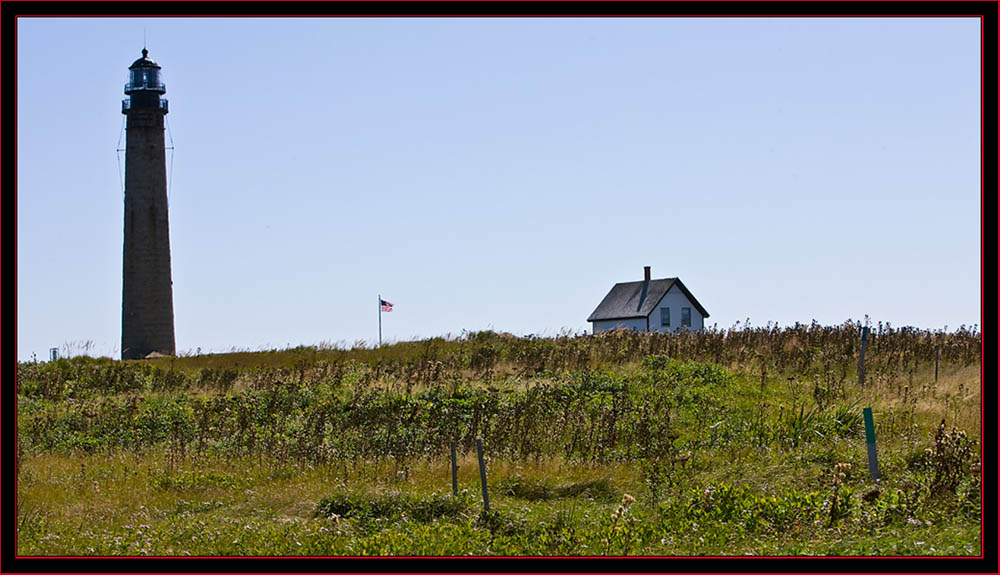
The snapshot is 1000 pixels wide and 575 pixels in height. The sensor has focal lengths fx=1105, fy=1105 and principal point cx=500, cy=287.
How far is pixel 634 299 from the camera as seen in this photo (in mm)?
52031

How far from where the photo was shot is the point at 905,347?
24.0 metres

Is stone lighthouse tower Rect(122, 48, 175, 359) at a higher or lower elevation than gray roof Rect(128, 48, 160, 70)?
lower

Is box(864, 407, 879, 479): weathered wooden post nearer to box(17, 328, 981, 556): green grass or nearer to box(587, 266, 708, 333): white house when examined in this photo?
box(17, 328, 981, 556): green grass

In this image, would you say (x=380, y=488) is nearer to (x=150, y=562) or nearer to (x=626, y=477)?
(x=626, y=477)

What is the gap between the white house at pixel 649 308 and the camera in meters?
50.8

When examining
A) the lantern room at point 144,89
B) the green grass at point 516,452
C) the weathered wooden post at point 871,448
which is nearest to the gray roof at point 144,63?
the lantern room at point 144,89

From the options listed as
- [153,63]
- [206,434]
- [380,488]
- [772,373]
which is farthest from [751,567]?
[153,63]

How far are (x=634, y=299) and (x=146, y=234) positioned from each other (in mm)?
22138

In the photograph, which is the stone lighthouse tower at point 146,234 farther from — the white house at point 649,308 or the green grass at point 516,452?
the white house at point 649,308

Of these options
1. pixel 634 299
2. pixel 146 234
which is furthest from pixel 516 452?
pixel 634 299

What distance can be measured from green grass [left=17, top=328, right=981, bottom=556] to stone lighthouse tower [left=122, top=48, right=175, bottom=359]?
1440cm

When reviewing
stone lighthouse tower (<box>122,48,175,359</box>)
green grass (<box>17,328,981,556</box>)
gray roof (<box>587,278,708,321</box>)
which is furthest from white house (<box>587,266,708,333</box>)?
green grass (<box>17,328,981,556</box>)

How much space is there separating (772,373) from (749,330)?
5.06 metres

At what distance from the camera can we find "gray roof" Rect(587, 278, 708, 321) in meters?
51.1
